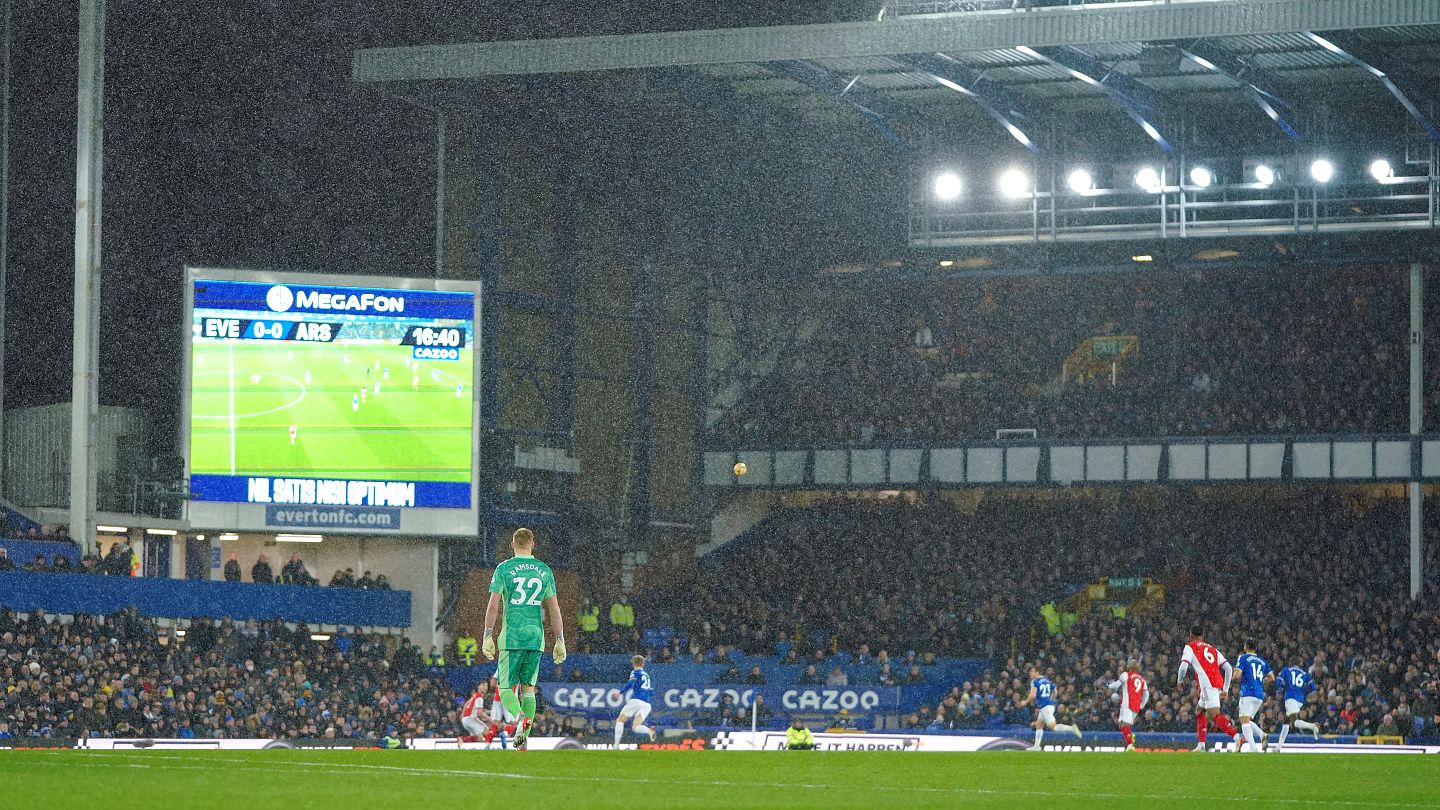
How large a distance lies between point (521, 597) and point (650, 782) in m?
5.18

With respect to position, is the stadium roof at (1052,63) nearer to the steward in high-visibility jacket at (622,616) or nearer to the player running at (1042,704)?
the player running at (1042,704)

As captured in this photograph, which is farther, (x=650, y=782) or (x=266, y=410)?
(x=266, y=410)

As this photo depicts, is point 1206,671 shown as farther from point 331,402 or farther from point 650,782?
point 331,402

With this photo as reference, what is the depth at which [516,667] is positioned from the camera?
18203mm

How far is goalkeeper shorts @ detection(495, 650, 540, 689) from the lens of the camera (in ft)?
59.5

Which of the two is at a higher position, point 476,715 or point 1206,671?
point 1206,671

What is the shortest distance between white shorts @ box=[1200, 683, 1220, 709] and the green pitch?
59.9 ft

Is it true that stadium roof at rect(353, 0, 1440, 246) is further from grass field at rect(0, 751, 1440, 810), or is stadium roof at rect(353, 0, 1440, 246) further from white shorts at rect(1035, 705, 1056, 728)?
grass field at rect(0, 751, 1440, 810)

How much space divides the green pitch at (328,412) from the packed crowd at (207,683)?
142 inches

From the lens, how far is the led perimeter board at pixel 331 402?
41.0 meters

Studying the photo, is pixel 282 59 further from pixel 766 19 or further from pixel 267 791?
pixel 267 791

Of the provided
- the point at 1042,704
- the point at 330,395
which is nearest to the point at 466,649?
the point at 330,395

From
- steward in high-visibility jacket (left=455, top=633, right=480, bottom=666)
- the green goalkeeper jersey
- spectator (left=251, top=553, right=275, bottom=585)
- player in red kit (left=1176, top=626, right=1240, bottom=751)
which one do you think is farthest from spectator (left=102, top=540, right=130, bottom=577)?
the green goalkeeper jersey

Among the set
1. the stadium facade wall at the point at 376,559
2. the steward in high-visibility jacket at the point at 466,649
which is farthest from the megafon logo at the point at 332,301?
the steward in high-visibility jacket at the point at 466,649
